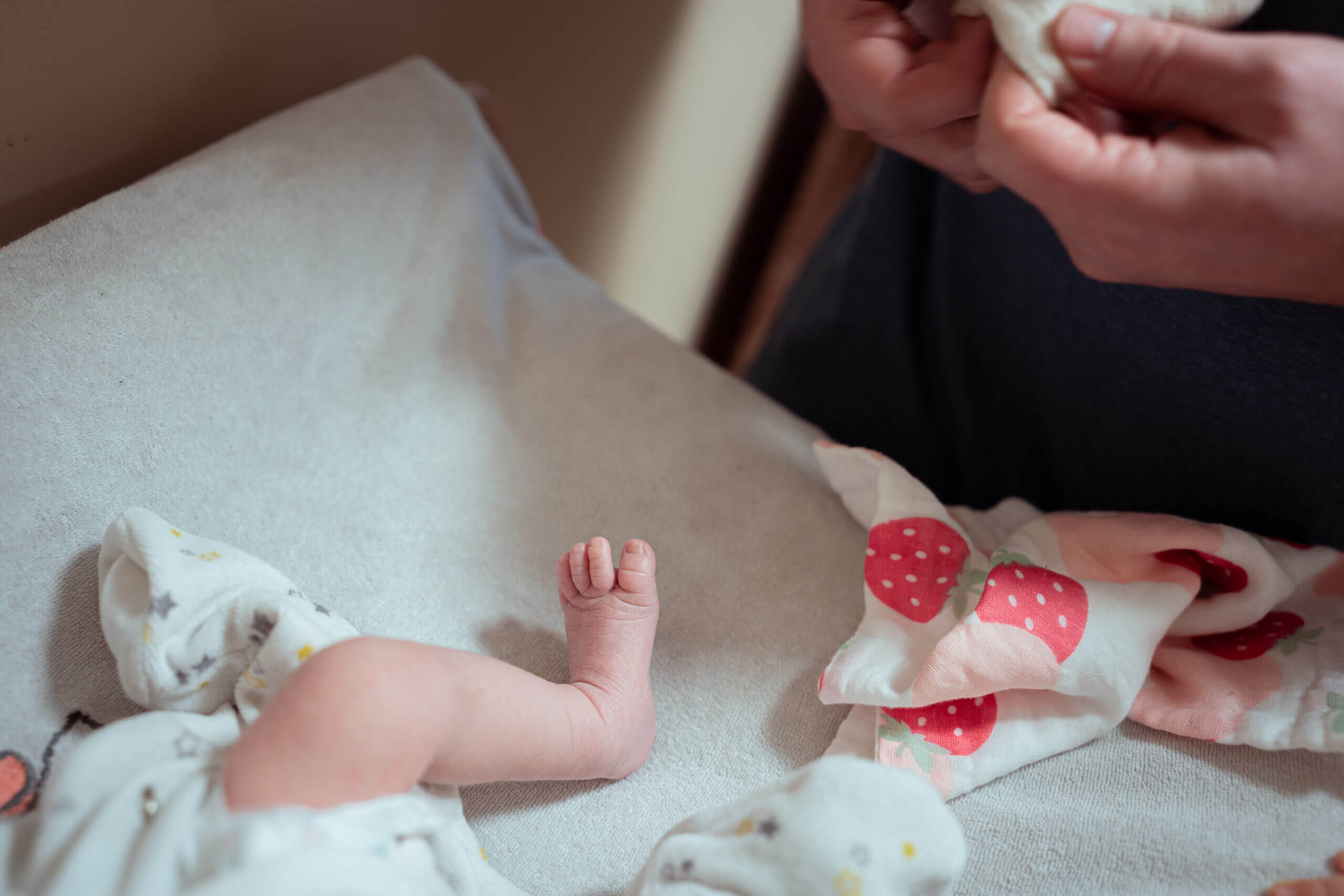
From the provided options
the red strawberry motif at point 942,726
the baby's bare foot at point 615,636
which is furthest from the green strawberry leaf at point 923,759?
the baby's bare foot at point 615,636

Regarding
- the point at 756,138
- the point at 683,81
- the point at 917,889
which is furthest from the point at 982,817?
the point at 756,138

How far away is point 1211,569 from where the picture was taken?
702 millimetres

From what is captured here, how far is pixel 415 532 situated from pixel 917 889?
50 cm

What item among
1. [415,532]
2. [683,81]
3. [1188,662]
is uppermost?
[683,81]

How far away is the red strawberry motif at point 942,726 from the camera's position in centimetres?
63

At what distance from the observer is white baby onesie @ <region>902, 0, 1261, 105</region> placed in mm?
528

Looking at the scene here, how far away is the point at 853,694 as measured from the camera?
64cm

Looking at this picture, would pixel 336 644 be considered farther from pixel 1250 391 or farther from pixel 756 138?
pixel 756 138

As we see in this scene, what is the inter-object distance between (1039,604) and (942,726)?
13cm

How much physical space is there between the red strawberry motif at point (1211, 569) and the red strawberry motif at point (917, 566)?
0.55 feet

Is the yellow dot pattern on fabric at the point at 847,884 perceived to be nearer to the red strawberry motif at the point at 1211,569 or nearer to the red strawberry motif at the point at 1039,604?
the red strawberry motif at the point at 1039,604

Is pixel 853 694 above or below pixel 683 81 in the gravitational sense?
below

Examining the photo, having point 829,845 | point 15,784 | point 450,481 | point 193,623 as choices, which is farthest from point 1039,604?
point 15,784

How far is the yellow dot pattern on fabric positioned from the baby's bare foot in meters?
0.19
